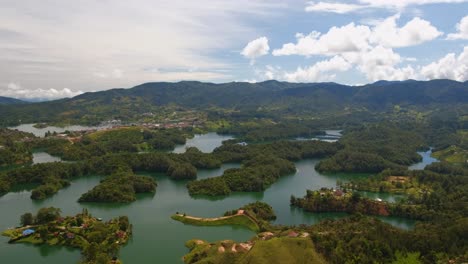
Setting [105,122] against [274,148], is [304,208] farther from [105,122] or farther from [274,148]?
[105,122]

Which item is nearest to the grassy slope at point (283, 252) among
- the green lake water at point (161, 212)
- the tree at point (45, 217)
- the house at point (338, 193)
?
the green lake water at point (161, 212)

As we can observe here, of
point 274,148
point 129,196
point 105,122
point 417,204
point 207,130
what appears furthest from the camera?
point 105,122

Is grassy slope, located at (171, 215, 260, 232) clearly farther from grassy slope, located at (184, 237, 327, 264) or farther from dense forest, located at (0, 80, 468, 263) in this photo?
grassy slope, located at (184, 237, 327, 264)

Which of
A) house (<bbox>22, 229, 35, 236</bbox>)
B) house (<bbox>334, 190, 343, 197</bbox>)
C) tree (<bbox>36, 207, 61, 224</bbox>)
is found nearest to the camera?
house (<bbox>22, 229, 35, 236</bbox>)

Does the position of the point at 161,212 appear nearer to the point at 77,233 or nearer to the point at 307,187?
the point at 77,233

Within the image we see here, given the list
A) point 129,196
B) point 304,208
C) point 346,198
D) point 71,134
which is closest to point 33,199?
point 129,196

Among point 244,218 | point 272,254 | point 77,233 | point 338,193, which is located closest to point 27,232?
point 77,233

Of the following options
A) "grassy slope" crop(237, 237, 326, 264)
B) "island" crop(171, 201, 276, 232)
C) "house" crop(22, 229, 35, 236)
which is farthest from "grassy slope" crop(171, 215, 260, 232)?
"house" crop(22, 229, 35, 236)

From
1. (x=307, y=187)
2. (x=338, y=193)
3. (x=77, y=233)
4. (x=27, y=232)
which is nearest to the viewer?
(x=77, y=233)
